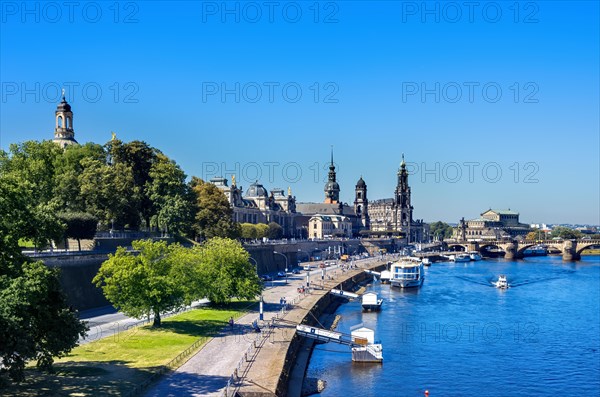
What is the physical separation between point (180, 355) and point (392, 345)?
2843 centimetres

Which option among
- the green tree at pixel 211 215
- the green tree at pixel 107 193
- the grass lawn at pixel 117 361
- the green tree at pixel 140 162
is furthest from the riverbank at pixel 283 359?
the green tree at pixel 140 162

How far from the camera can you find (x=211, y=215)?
373 ft

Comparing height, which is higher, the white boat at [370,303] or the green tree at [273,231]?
the green tree at [273,231]

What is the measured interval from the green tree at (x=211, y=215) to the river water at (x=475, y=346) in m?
26.8

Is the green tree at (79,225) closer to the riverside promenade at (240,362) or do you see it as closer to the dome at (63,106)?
the riverside promenade at (240,362)

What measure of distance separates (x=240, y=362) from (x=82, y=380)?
1037 cm

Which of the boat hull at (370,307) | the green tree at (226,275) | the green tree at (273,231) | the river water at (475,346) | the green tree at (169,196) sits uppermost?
the green tree at (169,196)

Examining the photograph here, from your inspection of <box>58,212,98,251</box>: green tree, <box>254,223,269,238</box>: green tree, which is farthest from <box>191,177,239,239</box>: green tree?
<box>254,223,269,238</box>: green tree

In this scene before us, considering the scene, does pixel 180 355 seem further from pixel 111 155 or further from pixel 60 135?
pixel 60 135

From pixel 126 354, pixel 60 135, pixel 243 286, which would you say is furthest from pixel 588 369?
pixel 60 135

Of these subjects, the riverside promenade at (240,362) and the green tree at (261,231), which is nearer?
the riverside promenade at (240,362)

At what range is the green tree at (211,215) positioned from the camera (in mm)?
112688

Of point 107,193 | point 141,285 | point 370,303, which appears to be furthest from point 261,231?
point 141,285

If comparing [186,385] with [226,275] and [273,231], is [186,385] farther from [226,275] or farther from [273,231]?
[273,231]
